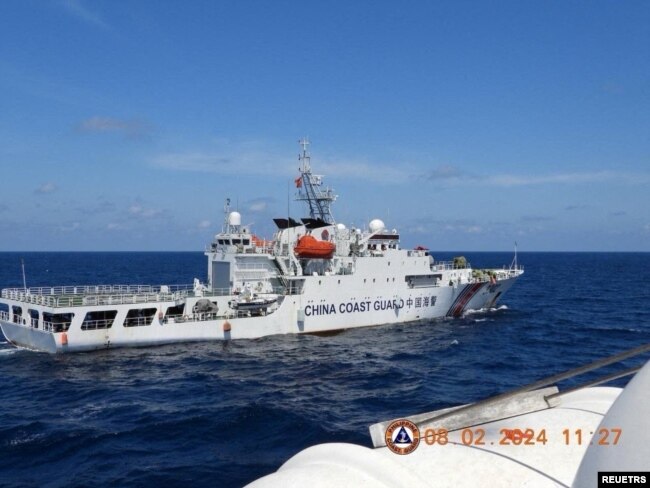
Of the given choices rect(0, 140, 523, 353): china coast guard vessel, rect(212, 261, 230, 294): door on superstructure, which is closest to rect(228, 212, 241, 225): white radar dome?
rect(0, 140, 523, 353): china coast guard vessel

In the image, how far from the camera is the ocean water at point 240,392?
1490cm

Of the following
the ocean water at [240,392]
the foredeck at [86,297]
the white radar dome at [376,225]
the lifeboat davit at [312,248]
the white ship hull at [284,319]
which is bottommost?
the ocean water at [240,392]

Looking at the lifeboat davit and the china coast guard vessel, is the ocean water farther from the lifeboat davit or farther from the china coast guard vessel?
the lifeboat davit

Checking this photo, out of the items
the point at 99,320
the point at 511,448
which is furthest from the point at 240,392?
the point at 511,448

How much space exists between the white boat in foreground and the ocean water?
365 inches

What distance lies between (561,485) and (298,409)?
15303mm

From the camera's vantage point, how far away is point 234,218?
124 feet

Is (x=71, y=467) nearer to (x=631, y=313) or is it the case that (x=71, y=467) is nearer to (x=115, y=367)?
(x=115, y=367)

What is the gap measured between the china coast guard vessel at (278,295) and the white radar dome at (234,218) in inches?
3.4

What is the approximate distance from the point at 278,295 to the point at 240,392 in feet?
40.4

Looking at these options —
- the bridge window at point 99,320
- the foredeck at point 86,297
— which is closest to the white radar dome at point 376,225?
the foredeck at point 86,297

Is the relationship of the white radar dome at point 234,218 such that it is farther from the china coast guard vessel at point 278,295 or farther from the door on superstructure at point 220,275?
the door on superstructure at point 220,275

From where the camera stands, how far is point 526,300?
55094 mm

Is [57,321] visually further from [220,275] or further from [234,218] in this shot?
[234,218]
